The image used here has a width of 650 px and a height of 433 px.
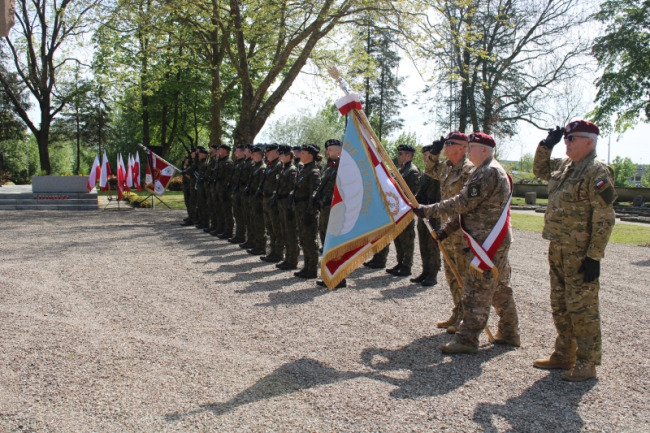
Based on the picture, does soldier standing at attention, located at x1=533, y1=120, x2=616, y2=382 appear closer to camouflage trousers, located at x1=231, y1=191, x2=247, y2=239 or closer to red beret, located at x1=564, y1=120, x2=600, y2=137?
red beret, located at x1=564, y1=120, x2=600, y2=137

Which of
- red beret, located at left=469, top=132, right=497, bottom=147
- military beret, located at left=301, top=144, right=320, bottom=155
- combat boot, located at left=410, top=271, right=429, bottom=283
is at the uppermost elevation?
military beret, located at left=301, top=144, right=320, bottom=155

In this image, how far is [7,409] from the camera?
10.8 ft

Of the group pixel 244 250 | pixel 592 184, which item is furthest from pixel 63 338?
pixel 244 250

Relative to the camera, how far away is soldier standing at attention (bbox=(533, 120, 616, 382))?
3750 millimetres

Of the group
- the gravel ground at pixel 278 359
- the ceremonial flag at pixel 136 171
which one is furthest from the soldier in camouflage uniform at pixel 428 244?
the ceremonial flag at pixel 136 171

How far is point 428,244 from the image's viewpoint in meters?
7.45

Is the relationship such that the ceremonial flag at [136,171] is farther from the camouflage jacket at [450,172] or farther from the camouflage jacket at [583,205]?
the camouflage jacket at [583,205]

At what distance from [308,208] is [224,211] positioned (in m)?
4.71

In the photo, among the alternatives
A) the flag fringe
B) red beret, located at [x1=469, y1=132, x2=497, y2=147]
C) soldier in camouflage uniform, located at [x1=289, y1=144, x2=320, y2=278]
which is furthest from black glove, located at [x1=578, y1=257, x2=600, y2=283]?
soldier in camouflage uniform, located at [x1=289, y1=144, x2=320, y2=278]

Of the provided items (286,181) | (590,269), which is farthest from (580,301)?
(286,181)

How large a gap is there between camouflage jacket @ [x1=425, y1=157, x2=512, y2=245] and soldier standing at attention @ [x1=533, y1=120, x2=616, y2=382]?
0.41 m

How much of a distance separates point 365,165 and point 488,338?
80.8 inches

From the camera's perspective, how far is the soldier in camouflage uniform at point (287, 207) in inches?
330

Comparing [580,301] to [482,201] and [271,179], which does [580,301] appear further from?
[271,179]
